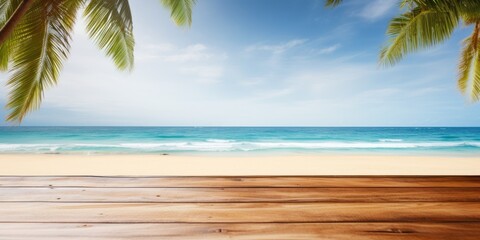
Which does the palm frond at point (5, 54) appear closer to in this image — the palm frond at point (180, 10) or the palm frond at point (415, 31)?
the palm frond at point (180, 10)

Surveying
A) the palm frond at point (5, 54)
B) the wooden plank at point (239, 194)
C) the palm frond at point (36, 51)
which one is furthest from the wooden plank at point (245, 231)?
the palm frond at point (5, 54)

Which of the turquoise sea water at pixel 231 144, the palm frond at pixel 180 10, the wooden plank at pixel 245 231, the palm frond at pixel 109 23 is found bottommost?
the turquoise sea water at pixel 231 144

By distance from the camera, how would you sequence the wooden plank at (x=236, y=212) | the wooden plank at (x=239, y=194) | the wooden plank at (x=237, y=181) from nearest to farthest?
the wooden plank at (x=236, y=212), the wooden plank at (x=239, y=194), the wooden plank at (x=237, y=181)

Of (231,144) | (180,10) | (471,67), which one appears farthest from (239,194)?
(231,144)

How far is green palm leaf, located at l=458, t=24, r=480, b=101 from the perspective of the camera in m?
4.83

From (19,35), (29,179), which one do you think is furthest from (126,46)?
(29,179)

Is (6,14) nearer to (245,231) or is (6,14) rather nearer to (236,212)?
(236,212)

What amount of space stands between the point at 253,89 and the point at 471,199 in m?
27.9

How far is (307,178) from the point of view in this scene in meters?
1.97

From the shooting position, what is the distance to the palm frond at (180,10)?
4.26m

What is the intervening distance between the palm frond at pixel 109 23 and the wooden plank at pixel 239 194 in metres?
2.39

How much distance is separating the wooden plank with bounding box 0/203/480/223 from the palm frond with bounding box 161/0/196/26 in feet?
11.7

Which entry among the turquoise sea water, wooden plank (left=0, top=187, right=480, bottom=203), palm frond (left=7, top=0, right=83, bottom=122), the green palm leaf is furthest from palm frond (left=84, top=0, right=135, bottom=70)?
the turquoise sea water

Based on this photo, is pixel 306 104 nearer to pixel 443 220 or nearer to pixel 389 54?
pixel 389 54
